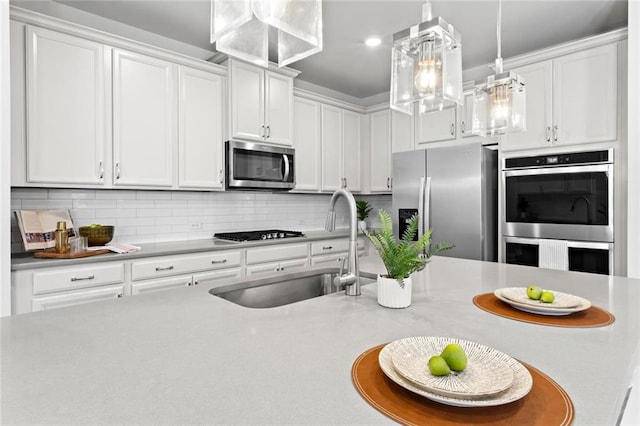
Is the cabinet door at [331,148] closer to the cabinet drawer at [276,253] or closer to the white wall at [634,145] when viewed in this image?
the cabinet drawer at [276,253]

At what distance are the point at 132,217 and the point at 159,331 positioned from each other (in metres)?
2.37

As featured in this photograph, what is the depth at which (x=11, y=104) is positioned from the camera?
2.25m

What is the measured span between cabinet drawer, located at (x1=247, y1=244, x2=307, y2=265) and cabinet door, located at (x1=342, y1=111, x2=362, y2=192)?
1.27 m

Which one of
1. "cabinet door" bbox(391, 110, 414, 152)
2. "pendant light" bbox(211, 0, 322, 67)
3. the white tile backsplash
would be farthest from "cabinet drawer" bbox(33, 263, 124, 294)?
"cabinet door" bbox(391, 110, 414, 152)

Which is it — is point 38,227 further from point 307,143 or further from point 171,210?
point 307,143

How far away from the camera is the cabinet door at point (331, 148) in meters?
4.19

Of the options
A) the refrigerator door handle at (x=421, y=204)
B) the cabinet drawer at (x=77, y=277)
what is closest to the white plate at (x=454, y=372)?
the cabinet drawer at (x=77, y=277)

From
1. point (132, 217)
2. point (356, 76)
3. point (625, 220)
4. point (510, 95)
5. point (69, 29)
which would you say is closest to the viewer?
point (510, 95)

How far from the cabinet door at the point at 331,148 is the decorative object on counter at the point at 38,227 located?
253 centimetres

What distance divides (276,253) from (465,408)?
2783 millimetres

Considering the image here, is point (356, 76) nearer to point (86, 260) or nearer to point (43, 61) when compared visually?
point (43, 61)

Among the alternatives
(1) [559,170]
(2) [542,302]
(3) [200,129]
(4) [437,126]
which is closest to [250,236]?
(3) [200,129]

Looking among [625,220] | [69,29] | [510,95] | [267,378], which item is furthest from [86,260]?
[625,220]

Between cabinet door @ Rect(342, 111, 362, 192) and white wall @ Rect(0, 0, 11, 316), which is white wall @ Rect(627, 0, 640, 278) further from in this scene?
white wall @ Rect(0, 0, 11, 316)
